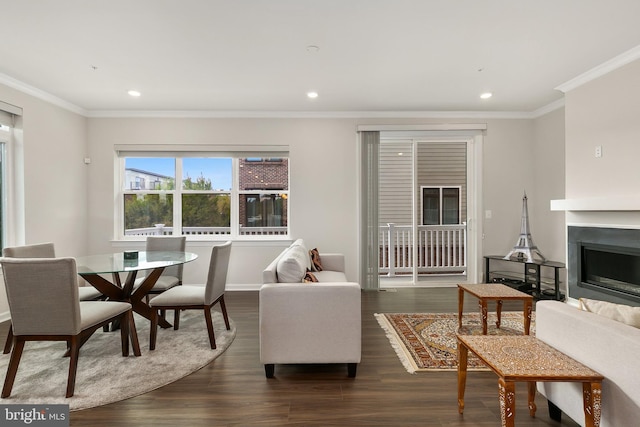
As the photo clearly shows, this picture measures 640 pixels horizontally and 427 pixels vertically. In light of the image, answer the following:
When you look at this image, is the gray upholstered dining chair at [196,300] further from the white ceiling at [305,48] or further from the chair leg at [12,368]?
the white ceiling at [305,48]

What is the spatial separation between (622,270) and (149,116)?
6104 millimetres

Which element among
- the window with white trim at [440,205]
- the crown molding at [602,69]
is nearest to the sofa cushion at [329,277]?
the window with white trim at [440,205]

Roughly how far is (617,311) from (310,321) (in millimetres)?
1683

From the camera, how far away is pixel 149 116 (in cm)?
480

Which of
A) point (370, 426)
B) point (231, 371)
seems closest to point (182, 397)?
point (231, 371)

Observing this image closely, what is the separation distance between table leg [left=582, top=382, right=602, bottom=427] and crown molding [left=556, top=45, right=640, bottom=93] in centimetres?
322

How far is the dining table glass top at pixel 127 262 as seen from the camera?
8.61ft

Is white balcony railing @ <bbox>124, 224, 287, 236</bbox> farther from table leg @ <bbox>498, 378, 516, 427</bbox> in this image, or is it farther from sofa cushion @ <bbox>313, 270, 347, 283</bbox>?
table leg @ <bbox>498, 378, 516, 427</bbox>

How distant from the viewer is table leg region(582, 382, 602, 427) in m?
1.39

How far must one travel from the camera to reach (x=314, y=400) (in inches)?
82.0

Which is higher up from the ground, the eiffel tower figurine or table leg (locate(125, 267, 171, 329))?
the eiffel tower figurine

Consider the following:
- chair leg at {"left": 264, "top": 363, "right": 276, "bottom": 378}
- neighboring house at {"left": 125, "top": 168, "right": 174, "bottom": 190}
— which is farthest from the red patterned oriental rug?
neighboring house at {"left": 125, "top": 168, "right": 174, "bottom": 190}

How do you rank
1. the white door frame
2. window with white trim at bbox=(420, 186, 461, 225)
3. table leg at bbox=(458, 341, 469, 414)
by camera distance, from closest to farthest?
table leg at bbox=(458, 341, 469, 414)
the white door frame
window with white trim at bbox=(420, 186, 461, 225)

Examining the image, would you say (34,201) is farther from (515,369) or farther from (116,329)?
(515,369)
